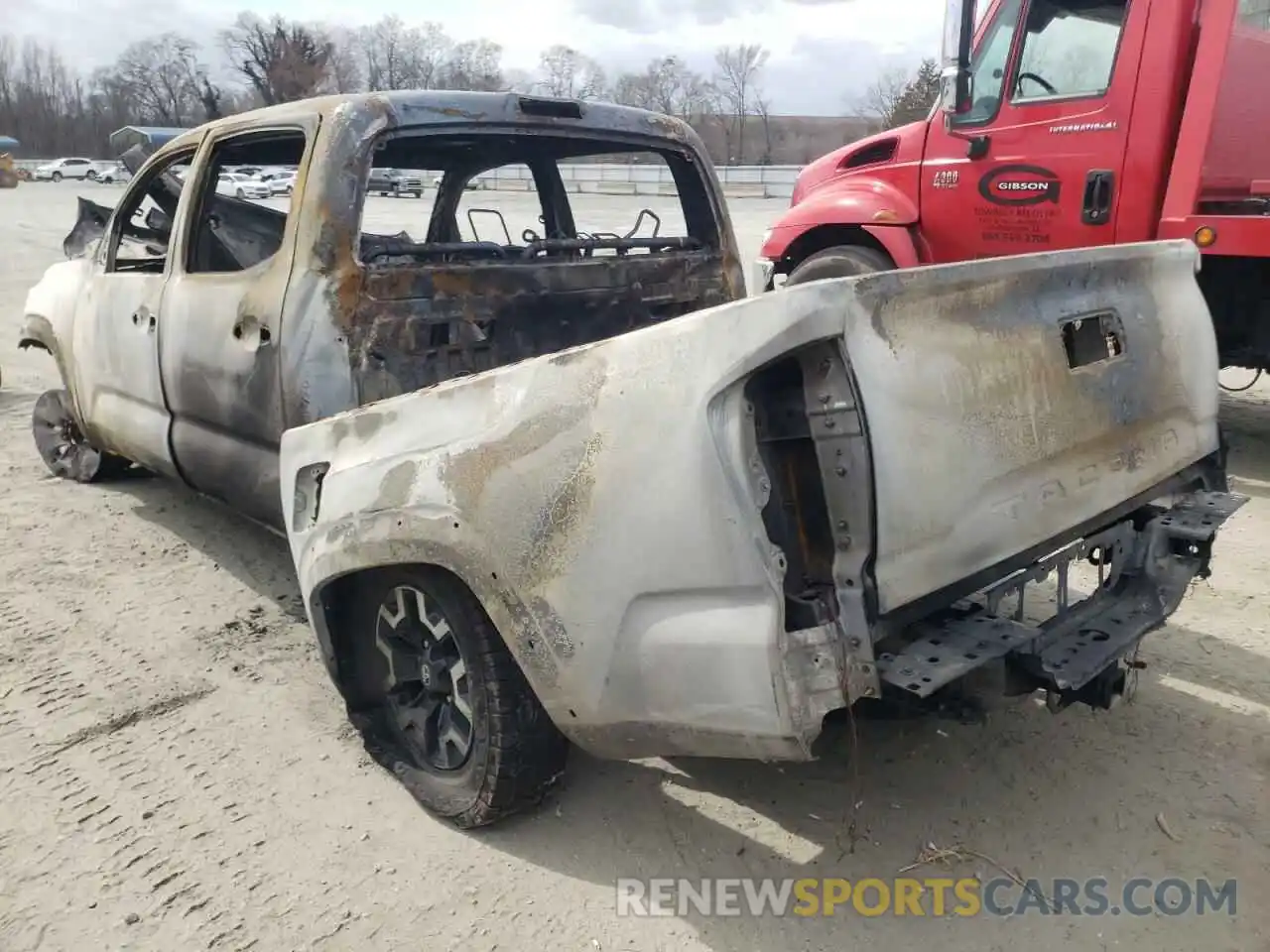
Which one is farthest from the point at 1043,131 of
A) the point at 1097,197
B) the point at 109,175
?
the point at 109,175

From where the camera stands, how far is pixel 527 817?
275 cm

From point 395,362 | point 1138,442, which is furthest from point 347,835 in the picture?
point 1138,442

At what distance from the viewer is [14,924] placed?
93.1 inches

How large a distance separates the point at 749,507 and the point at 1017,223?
505 centimetres

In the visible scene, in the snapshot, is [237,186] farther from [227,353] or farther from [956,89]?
[227,353]

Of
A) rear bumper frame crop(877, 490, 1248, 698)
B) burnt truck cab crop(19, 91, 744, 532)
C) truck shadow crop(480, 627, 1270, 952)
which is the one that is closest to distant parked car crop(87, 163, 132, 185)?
burnt truck cab crop(19, 91, 744, 532)

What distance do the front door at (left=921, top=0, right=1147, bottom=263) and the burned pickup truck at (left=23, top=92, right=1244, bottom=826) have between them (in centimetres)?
313

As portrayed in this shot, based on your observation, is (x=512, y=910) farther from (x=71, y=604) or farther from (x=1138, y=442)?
(x=71, y=604)

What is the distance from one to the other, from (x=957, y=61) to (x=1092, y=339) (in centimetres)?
404

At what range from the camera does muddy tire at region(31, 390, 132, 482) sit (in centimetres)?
556

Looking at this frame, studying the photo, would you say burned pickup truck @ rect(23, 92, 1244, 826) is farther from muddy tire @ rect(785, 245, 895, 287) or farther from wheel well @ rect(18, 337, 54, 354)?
muddy tire @ rect(785, 245, 895, 287)

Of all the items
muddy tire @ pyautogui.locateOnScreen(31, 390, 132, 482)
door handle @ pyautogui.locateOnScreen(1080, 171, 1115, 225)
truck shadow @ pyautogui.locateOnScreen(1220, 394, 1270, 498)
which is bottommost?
truck shadow @ pyautogui.locateOnScreen(1220, 394, 1270, 498)

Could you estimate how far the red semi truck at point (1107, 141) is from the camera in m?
5.52

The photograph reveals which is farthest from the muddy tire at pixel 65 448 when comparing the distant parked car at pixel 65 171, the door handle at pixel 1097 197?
the distant parked car at pixel 65 171
